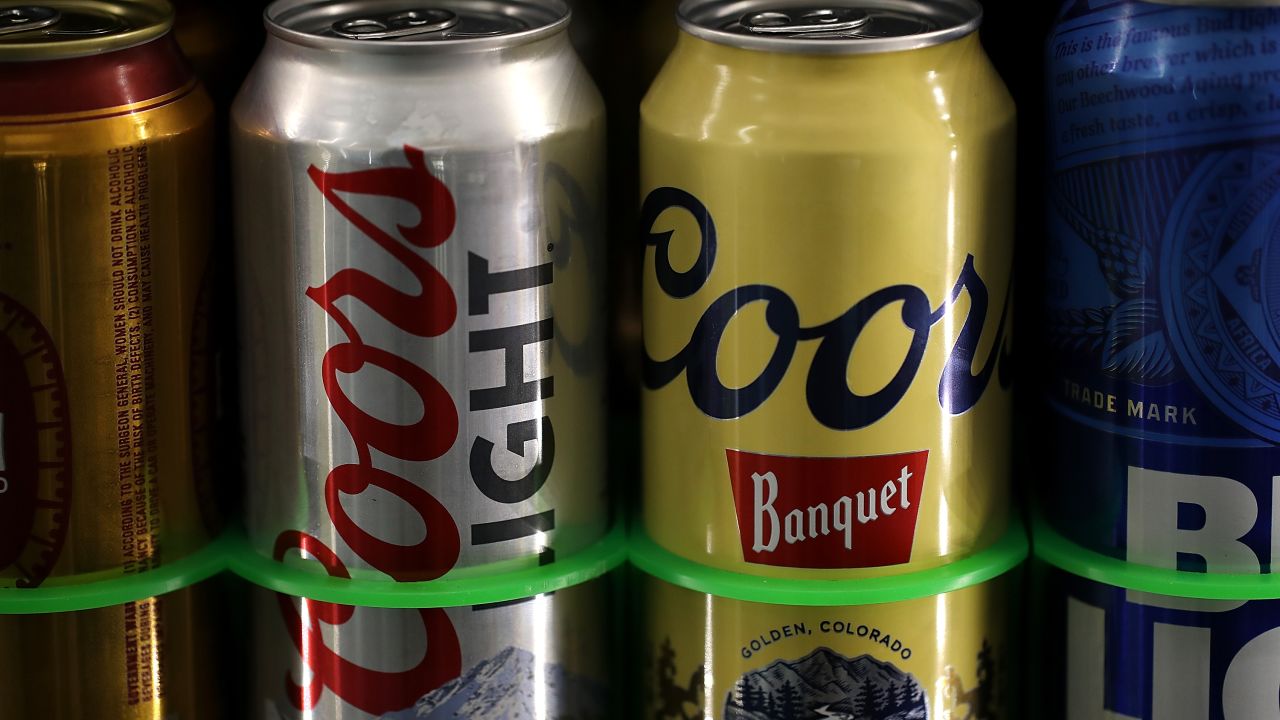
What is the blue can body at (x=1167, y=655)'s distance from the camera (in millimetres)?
1131

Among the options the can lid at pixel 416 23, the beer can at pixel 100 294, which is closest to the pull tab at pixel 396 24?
the can lid at pixel 416 23

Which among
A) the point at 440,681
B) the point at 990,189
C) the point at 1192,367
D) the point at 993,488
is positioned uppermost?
the point at 990,189

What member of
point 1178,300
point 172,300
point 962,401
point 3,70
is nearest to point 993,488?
point 962,401

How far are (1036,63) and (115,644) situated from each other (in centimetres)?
83

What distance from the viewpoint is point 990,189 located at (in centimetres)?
111

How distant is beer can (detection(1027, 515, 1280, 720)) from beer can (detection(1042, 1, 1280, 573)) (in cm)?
2

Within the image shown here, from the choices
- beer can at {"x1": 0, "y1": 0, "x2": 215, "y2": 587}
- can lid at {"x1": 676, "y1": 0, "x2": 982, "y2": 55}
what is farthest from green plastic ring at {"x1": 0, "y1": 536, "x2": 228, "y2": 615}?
can lid at {"x1": 676, "y1": 0, "x2": 982, "y2": 55}

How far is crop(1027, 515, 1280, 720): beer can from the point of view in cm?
113

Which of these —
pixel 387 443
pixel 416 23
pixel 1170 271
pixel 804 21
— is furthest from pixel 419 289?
pixel 1170 271

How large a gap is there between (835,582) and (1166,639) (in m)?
0.23

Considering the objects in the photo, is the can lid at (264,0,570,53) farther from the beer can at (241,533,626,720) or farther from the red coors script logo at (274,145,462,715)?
the beer can at (241,533,626,720)

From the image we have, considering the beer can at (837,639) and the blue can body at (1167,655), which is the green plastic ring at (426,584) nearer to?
the beer can at (837,639)

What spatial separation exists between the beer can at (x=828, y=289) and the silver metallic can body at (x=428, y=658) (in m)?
0.11

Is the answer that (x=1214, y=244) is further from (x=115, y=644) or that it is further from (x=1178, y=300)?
(x=115, y=644)
